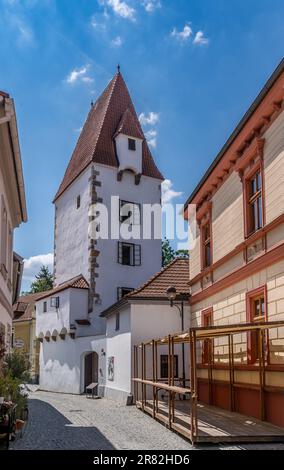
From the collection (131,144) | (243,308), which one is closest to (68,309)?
(131,144)

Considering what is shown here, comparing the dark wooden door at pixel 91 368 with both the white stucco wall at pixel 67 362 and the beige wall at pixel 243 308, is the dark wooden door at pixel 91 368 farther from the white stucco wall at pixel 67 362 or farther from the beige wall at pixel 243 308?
the beige wall at pixel 243 308

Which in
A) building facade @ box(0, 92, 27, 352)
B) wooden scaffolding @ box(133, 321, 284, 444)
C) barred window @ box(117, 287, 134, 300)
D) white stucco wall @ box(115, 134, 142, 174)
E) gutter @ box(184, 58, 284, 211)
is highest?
white stucco wall @ box(115, 134, 142, 174)

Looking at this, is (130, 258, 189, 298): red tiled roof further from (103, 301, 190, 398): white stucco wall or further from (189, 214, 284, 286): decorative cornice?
(189, 214, 284, 286): decorative cornice

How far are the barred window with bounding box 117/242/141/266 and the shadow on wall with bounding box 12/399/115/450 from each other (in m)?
16.8

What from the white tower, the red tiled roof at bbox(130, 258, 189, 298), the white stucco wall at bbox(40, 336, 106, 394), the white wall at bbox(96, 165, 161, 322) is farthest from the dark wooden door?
the red tiled roof at bbox(130, 258, 189, 298)

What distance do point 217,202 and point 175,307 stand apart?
5.22 meters

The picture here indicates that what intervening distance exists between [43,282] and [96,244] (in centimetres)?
3698

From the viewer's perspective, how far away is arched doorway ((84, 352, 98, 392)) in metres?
29.7

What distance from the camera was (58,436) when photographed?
1241 cm

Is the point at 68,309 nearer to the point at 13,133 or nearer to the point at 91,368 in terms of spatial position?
the point at 91,368

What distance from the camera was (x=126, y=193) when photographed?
111 feet

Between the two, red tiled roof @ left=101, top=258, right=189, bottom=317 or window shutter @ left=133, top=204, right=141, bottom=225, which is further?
window shutter @ left=133, top=204, right=141, bottom=225

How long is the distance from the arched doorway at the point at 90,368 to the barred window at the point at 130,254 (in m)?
5.75
